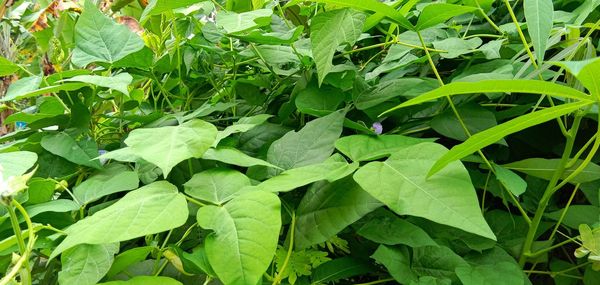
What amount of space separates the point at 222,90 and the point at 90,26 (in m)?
0.19

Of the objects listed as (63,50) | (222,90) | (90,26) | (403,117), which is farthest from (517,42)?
(63,50)

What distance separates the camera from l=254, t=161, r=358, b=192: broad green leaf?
40 cm

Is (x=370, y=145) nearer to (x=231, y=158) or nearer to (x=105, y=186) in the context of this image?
(x=231, y=158)

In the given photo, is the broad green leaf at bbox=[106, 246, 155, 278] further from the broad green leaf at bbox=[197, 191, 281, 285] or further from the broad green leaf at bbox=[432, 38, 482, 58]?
the broad green leaf at bbox=[432, 38, 482, 58]

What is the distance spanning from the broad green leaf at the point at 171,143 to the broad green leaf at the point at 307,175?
0.06 m

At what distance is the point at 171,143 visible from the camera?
1.38ft

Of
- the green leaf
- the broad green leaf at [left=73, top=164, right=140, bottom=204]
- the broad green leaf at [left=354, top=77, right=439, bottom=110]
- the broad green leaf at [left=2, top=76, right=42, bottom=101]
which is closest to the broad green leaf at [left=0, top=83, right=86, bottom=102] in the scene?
the broad green leaf at [left=2, top=76, right=42, bottom=101]

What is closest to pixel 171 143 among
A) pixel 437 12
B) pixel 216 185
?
pixel 216 185

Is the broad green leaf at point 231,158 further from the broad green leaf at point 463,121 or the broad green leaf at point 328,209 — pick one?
the broad green leaf at point 463,121

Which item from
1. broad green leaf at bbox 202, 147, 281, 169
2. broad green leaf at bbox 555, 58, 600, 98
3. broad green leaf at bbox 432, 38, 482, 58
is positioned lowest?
broad green leaf at bbox 202, 147, 281, 169

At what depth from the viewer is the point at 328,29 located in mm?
507

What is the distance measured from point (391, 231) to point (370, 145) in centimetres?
8

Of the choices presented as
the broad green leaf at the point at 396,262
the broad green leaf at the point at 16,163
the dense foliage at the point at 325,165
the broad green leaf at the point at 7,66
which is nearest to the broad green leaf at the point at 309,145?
the dense foliage at the point at 325,165

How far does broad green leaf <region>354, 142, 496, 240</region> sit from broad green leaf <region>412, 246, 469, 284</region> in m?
0.09
